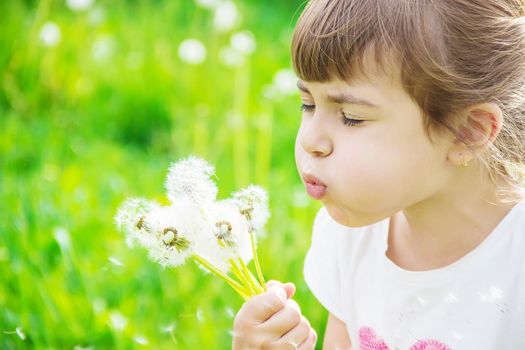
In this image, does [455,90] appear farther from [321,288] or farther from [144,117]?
[144,117]

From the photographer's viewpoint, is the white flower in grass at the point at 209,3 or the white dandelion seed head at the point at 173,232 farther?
the white flower in grass at the point at 209,3

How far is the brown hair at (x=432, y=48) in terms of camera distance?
49.0 inches

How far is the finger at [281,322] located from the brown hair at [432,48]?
362 millimetres

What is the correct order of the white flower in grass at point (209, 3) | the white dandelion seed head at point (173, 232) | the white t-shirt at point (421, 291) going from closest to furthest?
the white dandelion seed head at point (173, 232), the white t-shirt at point (421, 291), the white flower in grass at point (209, 3)

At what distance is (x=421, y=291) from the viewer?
143cm

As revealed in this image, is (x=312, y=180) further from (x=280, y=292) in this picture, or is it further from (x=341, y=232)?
(x=341, y=232)

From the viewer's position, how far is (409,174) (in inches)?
50.8

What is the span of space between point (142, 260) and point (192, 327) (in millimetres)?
356

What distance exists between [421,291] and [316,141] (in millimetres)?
358

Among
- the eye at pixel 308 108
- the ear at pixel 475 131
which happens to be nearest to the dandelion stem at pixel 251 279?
the eye at pixel 308 108

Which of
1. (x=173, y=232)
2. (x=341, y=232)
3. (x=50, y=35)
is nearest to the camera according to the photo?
(x=173, y=232)

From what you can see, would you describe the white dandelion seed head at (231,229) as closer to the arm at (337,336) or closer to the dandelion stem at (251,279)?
the dandelion stem at (251,279)

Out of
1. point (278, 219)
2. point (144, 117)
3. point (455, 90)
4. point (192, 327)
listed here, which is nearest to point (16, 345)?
point (192, 327)

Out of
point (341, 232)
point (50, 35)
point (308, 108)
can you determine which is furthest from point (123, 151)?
point (308, 108)
